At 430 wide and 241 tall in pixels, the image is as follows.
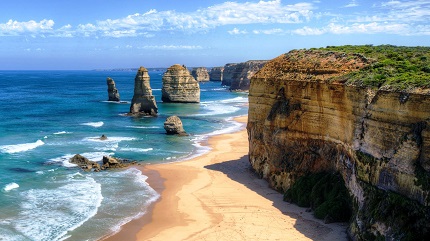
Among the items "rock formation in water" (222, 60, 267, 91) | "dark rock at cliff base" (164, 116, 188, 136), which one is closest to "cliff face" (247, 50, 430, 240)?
"dark rock at cliff base" (164, 116, 188, 136)

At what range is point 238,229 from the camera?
25.8 metres

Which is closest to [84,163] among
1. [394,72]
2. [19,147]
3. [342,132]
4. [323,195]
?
[19,147]

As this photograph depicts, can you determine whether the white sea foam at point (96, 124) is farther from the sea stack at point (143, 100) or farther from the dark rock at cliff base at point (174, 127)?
the dark rock at cliff base at point (174, 127)

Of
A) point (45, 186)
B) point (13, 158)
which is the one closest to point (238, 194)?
point (45, 186)

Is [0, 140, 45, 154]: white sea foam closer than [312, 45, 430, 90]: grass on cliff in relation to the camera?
No

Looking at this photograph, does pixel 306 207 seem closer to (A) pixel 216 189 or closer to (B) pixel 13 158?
(A) pixel 216 189

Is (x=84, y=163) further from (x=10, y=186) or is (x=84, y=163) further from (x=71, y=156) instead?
(x=10, y=186)

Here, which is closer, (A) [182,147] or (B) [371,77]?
(B) [371,77]

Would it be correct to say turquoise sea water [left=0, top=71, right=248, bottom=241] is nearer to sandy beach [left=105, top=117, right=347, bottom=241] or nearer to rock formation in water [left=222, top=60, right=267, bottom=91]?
sandy beach [left=105, top=117, right=347, bottom=241]

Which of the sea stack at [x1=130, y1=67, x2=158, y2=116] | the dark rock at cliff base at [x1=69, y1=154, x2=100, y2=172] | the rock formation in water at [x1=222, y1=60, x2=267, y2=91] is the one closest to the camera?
the dark rock at cliff base at [x1=69, y1=154, x2=100, y2=172]

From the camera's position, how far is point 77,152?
47.6 meters

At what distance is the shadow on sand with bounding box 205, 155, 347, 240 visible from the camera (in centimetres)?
2462

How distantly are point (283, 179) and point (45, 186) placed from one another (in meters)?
18.7

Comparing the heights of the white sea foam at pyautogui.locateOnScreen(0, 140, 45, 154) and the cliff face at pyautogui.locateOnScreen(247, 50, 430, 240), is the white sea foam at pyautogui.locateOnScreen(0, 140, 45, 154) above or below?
below
